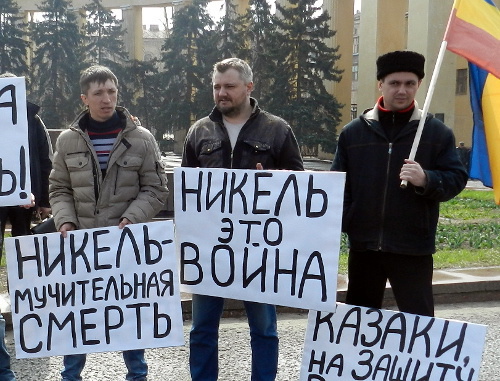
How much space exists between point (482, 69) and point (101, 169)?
2.20 meters

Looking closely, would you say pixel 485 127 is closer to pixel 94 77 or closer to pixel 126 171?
pixel 126 171

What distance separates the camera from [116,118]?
4.48 m

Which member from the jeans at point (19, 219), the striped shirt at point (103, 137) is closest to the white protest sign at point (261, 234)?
the striped shirt at point (103, 137)

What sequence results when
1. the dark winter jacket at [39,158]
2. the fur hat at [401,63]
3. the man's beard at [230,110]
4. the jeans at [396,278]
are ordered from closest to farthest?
the fur hat at [401,63] → the jeans at [396,278] → the man's beard at [230,110] → the dark winter jacket at [39,158]

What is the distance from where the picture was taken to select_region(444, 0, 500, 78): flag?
4090 millimetres

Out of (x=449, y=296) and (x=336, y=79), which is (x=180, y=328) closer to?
(x=449, y=296)

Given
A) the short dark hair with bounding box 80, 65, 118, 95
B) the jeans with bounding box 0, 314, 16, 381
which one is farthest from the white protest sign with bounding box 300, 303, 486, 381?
the short dark hair with bounding box 80, 65, 118, 95

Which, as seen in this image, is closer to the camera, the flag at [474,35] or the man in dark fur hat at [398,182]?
the man in dark fur hat at [398,182]

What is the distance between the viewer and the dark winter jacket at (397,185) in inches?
152

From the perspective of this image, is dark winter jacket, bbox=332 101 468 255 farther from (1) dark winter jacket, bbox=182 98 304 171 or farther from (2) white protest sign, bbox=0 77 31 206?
(2) white protest sign, bbox=0 77 31 206

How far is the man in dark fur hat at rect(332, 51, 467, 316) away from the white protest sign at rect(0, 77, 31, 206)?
1725 millimetres

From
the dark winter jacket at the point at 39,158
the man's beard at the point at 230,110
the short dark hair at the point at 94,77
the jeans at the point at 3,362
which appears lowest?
the jeans at the point at 3,362

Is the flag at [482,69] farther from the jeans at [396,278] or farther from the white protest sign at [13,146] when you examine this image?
the white protest sign at [13,146]

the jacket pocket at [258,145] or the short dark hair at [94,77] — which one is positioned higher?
the short dark hair at [94,77]
